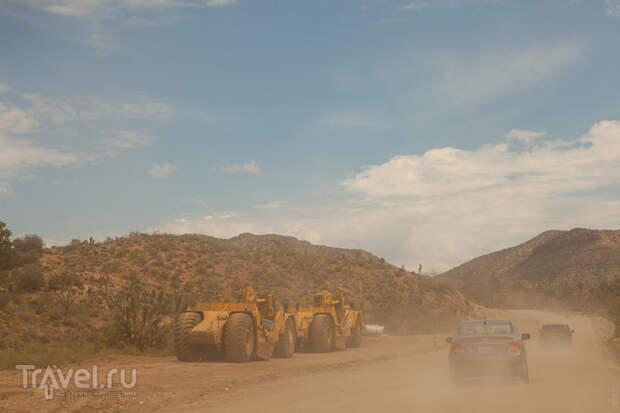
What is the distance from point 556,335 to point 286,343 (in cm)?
1329

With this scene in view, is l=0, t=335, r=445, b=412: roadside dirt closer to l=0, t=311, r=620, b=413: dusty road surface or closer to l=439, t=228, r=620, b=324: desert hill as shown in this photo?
l=0, t=311, r=620, b=413: dusty road surface

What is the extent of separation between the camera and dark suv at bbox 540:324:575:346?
27.2 meters

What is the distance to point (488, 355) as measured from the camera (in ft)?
44.9

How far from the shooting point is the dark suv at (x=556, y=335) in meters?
27.2

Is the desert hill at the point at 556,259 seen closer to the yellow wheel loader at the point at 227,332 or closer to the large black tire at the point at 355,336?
the large black tire at the point at 355,336

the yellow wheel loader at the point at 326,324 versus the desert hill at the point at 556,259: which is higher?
the desert hill at the point at 556,259

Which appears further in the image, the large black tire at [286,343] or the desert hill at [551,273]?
the desert hill at [551,273]

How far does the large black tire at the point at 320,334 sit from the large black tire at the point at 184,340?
22.4 ft

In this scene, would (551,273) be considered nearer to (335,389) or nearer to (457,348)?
(457,348)

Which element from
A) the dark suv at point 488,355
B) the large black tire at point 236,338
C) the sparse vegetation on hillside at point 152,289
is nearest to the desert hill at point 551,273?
the sparse vegetation on hillside at point 152,289

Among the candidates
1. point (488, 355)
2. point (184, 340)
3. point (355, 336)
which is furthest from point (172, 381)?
point (355, 336)

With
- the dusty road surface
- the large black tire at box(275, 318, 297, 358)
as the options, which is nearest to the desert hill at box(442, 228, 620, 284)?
the large black tire at box(275, 318, 297, 358)

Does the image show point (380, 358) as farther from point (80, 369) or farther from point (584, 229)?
point (584, 229)

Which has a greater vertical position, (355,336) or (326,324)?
(326,324)
